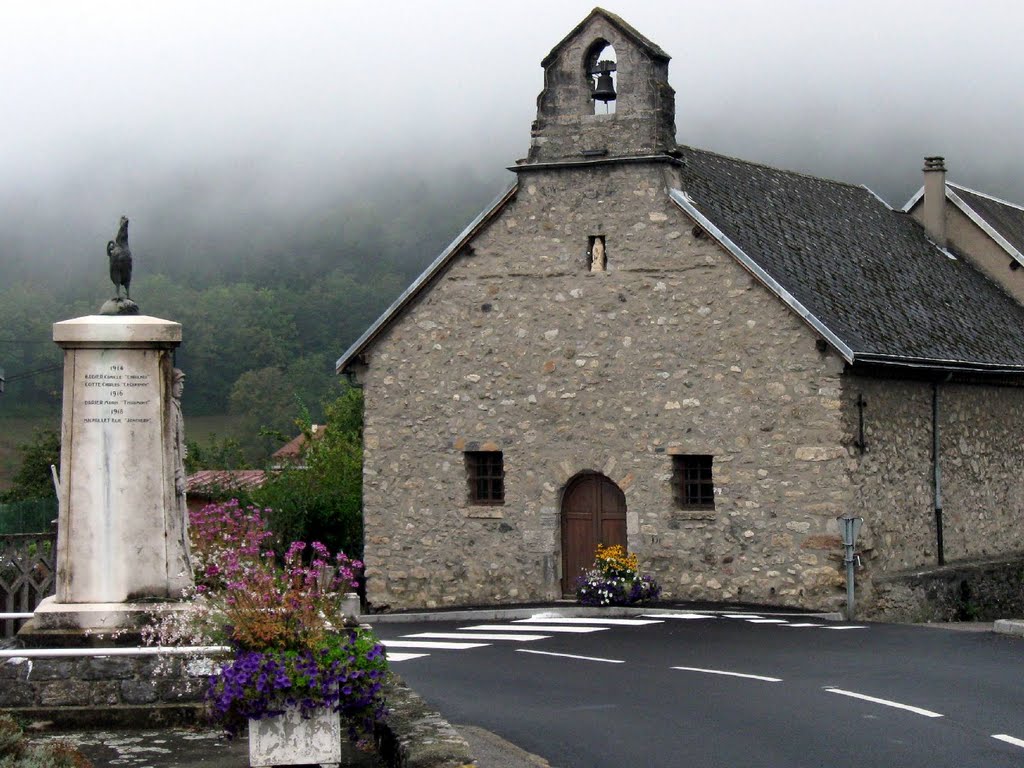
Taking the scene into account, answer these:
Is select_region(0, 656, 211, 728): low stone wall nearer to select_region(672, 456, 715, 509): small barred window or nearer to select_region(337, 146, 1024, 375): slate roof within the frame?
select_region(337, 146, 1024, 375): slate roof

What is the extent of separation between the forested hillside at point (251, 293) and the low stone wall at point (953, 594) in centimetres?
3684

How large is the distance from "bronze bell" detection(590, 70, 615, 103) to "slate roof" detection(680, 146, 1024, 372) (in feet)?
6.04

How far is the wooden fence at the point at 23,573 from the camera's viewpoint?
1878 cm

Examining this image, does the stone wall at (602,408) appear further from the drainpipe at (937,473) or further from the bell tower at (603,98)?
the drainpipe at (937,473)

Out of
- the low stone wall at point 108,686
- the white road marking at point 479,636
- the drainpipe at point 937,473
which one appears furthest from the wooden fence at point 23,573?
the drainpipe at point 937,473

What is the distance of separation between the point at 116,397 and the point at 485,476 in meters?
14.8

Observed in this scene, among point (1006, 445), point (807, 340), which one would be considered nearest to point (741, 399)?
point (807, 340)

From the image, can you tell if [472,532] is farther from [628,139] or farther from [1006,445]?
[1006,445]

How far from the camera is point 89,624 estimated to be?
37.4 ft

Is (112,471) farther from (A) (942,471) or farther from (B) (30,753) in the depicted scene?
(A) (942,471)

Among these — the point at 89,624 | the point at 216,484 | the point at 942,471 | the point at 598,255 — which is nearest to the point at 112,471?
the point at 89,624

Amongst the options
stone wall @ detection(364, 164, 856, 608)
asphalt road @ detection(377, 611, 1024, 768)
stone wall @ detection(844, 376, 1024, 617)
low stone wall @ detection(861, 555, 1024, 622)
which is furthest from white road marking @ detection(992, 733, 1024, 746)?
low stone wall @ detection(861, 555, 1024, 622)

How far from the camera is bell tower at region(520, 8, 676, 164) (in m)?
24.6

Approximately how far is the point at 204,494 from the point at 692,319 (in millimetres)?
15993
